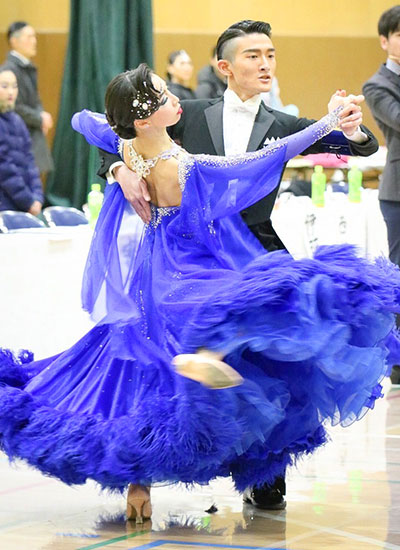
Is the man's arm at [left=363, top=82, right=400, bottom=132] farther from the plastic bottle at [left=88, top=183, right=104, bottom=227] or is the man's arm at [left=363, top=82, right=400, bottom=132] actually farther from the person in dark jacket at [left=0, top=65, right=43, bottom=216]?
the person in dark jacket at [left=0, top=65, right=43, bottom=216]

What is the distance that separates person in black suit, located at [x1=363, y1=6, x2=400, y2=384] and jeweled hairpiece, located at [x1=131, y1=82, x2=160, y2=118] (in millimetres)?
2608

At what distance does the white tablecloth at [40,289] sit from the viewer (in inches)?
231

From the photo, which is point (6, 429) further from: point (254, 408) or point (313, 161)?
point (313, 161)

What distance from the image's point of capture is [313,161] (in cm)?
1060

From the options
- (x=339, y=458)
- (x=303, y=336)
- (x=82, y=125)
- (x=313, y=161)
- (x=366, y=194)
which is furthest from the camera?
(x=313, y=161)

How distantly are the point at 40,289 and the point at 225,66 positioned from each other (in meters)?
2.46

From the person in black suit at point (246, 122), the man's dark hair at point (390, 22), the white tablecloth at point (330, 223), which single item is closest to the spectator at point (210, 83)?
the white tablecloth at point (330, 223)

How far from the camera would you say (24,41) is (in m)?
9.52

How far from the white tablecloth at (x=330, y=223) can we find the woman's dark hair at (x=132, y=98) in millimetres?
3515

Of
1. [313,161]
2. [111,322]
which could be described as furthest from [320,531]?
[313,161]

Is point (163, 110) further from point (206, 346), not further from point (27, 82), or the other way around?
point (27, 82)

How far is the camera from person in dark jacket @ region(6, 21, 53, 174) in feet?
31.3

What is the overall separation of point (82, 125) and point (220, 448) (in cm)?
129

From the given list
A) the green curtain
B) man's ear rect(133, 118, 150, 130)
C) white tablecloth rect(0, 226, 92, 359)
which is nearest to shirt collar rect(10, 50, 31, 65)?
the green curtain
